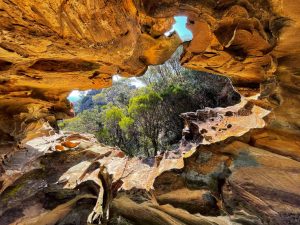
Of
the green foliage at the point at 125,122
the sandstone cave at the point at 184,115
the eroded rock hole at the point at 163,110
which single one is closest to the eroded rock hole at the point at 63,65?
the sandstone cave at the point at 184,115

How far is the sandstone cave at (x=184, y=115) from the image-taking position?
11.2 feet

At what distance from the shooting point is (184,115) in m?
9.15

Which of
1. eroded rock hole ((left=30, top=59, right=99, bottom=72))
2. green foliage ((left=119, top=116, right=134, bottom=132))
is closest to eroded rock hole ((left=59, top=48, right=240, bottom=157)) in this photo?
green foliage ((left=119, top=116, right=134, bottom=132))

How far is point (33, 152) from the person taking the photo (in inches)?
336

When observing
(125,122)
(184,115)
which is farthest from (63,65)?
(125,122)

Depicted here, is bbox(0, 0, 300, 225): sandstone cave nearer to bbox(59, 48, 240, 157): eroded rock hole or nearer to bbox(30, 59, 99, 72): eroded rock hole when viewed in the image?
bbox(30, 59, 99, 72): eroded rock hole

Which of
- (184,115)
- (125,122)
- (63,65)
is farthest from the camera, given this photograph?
(125,122)

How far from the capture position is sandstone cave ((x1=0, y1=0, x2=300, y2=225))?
3.40 meters

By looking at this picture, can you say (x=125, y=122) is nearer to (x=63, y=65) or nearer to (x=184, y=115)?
(x=184, y=115)

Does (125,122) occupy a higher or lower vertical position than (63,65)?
higher

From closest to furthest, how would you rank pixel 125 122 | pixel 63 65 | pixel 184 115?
1. pixel 63 65
2. pixel 184 115
3. pixel 125 122

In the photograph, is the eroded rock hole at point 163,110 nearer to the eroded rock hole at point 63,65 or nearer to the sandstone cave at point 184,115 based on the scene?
the sandstone cave at point 184,115

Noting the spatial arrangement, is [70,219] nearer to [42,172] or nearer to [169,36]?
[42,172]

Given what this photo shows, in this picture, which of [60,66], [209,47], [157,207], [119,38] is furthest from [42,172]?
[209,47]
